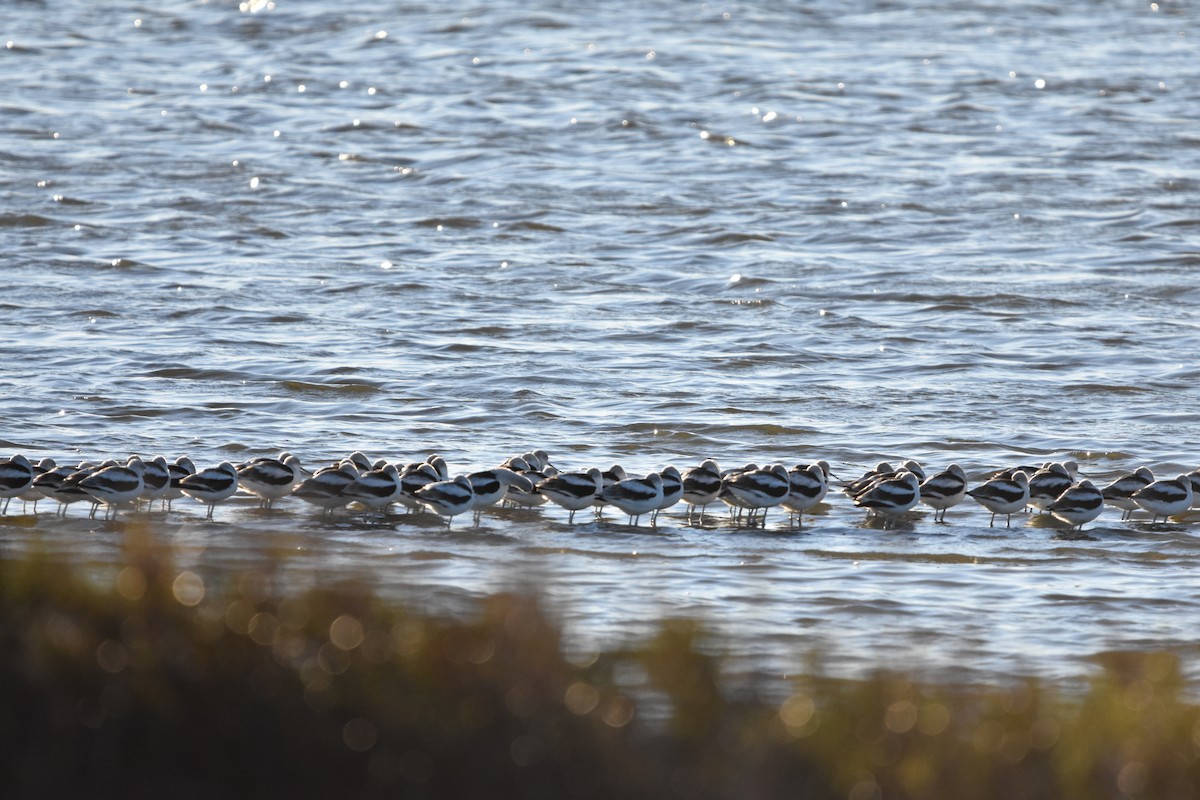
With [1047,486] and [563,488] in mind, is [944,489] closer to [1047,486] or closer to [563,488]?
[1047,486]

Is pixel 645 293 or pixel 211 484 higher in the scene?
pixel 645 293

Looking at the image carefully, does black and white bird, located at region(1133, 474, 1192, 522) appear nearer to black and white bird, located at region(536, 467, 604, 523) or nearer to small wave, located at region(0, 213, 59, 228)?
black and white bird, located at region(536, 467, 604, 523)

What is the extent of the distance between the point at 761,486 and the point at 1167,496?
309 cm

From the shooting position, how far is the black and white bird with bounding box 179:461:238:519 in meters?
11.8

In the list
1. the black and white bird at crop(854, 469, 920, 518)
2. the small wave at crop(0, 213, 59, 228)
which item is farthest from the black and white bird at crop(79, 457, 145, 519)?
the small wave at crop(0, 213, 59, 228)

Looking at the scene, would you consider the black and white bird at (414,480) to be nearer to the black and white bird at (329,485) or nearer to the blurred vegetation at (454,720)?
the black and white bird at (329,485)

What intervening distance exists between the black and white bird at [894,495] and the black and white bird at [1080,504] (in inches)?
42.6

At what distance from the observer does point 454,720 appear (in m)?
5.31

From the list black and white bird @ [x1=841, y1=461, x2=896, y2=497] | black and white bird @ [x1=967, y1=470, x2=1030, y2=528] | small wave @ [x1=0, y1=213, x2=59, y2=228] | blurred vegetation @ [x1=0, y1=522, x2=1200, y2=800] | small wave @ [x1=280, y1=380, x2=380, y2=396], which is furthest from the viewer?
small wave @ [x1=0, y1=213, x2=59, y2=228]

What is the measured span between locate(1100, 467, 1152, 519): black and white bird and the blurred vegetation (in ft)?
22.8

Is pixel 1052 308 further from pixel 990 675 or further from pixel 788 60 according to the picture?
pixel 788 60

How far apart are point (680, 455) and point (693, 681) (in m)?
9.06

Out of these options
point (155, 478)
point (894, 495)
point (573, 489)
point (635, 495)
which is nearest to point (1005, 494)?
point (894, 495)

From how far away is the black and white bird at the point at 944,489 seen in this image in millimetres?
12453
